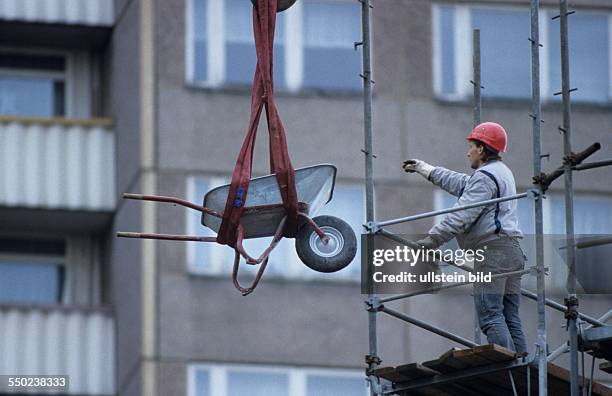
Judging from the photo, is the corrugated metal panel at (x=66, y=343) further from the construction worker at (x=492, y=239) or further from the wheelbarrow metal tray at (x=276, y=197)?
the construction worker at (x=492, y=239)

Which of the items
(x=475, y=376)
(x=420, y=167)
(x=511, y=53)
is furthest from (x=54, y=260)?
(x=475, y=376)

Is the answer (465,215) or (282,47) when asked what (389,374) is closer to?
(465,215)

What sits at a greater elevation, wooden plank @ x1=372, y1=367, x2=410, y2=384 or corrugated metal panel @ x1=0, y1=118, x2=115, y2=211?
corrugated metal panel @ x1=0, y1=118, x2=115, y2=211

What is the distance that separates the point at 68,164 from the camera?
127 feet

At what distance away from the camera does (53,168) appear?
127 feet

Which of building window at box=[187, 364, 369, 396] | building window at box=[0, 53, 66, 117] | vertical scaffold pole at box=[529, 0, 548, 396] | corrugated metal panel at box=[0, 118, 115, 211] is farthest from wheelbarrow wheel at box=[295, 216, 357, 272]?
building window at box=[0, 53, 66, 117]

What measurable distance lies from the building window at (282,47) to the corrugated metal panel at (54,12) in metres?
2.48

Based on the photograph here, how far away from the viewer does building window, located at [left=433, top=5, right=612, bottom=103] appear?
38344 millimetres

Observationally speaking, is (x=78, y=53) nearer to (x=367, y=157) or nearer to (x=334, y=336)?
(x=334, y=336)

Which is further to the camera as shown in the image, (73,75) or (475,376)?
(73,75)

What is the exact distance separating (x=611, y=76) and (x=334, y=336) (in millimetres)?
6140

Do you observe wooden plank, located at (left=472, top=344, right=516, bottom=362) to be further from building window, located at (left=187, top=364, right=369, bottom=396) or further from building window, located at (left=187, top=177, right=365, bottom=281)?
building window, located at (left=187, top=177, right=365, bottom=281)

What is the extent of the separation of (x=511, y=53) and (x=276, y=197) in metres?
17.1

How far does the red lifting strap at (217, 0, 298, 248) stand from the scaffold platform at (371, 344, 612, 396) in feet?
5.31
